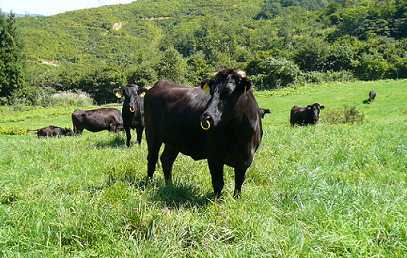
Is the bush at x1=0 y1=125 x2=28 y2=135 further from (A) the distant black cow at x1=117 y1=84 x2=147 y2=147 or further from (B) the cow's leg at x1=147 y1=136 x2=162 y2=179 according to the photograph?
(B) the cow's leg at x1=147 y1=136 x2=162 y2=179

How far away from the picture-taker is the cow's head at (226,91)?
3.21m

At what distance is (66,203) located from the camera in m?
3.48

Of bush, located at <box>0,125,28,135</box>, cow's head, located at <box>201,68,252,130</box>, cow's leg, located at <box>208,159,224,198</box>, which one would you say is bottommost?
bush, located at <box>0,125,28,135</box>

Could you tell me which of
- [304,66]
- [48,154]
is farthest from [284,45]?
[48,154]

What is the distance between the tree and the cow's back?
60151mm

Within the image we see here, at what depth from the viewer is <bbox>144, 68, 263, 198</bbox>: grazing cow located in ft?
10.8

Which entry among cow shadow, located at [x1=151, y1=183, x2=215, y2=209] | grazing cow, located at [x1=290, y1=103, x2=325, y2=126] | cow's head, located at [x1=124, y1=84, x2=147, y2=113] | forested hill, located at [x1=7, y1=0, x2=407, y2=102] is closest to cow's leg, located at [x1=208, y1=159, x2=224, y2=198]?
cow shadow, located at [x1=151, y1=183, x2=215, y2=209]

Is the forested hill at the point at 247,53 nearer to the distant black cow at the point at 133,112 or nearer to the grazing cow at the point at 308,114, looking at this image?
the grazing cow at the point at 308,114

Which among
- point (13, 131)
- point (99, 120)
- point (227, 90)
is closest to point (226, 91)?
point (227, 90)

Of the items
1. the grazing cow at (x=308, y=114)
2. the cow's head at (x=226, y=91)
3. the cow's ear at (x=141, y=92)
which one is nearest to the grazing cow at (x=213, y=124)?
the cow's head at (x=226, y=91)

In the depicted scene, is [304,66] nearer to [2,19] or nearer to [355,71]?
[355,71]

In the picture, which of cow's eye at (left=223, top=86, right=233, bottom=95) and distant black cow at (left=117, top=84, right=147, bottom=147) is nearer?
cow's eye at (left=223, top=86, right=233, bottom=95)

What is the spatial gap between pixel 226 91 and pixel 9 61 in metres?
65.2

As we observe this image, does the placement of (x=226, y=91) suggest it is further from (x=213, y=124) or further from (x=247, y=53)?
(x=247, y=53)
